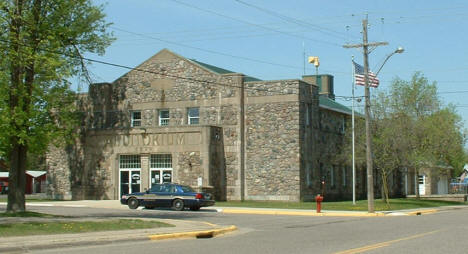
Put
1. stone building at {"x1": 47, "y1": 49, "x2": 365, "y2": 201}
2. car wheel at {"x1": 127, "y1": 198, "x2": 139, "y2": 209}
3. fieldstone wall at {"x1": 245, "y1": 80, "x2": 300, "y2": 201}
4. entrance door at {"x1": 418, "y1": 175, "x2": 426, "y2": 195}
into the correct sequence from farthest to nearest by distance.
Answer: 1. entrance door at {"x1": 418, "y1": 175, "x2": 426, "y2": 195}
2. stone building at {"x1": 47, "y1": 49, "x2": 365, "y2": 201}
3. fieldstone wall at {"x1": 245, "y1": 80, "x2": 300, "y2": 201}
4. car wheel at {"x1": 127, "y1": 198, "x2": 139, "y2": 209}

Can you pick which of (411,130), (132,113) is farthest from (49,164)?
(411,130)

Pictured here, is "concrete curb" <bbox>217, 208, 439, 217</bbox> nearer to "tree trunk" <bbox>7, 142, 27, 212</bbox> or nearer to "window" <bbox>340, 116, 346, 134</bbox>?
"tree trunk" <bbox>7, 142, 27, 212</bbox>

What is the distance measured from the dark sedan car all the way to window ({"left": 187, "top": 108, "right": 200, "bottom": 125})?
1070cm

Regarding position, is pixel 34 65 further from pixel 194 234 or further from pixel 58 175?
pixel 58 175

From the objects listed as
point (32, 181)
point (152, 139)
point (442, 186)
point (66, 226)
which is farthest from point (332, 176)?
point (32, 181)

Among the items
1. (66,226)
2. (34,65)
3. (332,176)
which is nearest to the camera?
(66,226)

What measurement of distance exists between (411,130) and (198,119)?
14.6m

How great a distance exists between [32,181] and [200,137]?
4742 centimetres

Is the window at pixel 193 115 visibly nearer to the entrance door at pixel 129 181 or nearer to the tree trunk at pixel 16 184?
the entrance door at pixel 129 181

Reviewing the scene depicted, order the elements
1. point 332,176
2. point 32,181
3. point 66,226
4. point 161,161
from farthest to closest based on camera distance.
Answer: point 32,181
point 332,176
point 161,161
point 66,226

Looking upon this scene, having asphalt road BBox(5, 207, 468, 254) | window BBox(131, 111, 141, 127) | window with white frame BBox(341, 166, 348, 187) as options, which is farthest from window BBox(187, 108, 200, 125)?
asphalt road BBox(5, 207, 468, 254)

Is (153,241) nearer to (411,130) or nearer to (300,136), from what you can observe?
(300,136)

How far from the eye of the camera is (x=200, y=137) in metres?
41.2

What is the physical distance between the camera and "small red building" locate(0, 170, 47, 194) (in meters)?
76.7
